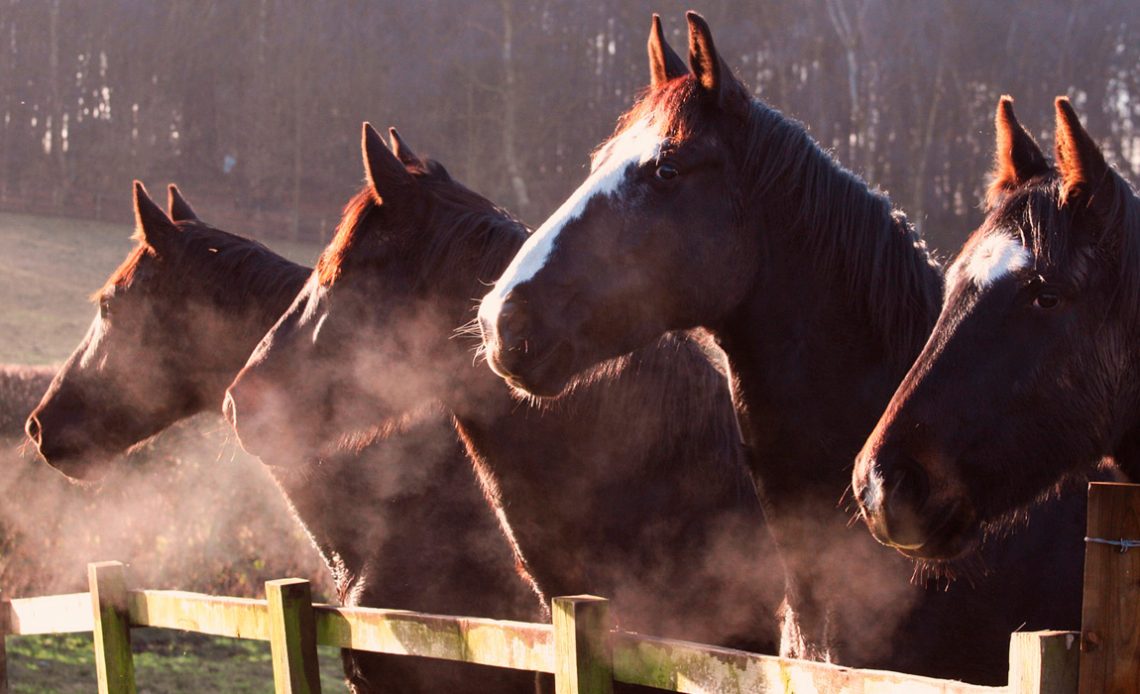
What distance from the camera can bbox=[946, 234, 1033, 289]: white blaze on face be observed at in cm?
254

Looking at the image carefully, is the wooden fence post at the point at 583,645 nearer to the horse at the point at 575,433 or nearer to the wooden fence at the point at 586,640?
the wooden fence at the point at 586,640

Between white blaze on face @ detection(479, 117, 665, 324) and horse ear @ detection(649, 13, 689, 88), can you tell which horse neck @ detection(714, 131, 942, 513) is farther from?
horse ear @ detection(649, 13, 689, 88)

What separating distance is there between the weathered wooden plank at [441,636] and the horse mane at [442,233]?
3.63 ft

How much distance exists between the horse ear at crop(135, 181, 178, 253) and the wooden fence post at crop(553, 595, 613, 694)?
3.30 meters

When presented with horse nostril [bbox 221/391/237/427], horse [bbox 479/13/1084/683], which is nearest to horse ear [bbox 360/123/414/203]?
horse nostril [bbox 221/391/237/427]

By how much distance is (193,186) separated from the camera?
24812mm

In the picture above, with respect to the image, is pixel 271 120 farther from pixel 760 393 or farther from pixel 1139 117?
pixel 760 393

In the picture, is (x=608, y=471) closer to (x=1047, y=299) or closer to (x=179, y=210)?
(x=1047, y=299)

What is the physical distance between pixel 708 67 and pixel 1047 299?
1112mm

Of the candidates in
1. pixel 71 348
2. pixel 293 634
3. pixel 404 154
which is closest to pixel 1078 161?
pixel 293 634

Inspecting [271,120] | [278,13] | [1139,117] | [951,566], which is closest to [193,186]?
[271,120]

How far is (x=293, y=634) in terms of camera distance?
12.5 feet

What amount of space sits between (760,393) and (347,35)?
76.9 ft

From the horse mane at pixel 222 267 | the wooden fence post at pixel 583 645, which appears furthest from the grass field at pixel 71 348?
the wooden fence post at pixel 583 645
